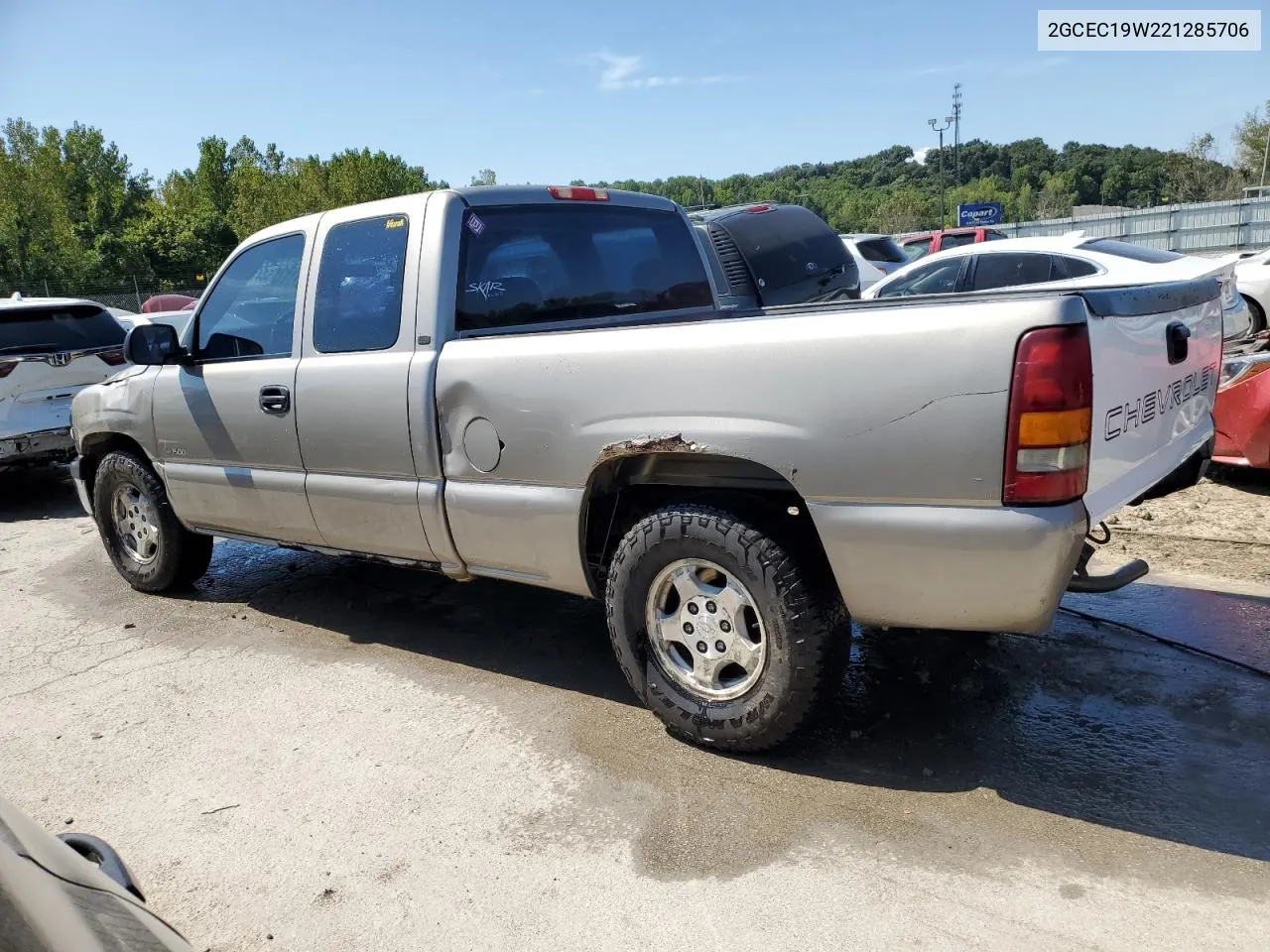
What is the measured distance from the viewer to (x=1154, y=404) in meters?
3.14

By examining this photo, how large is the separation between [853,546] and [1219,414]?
4.29 m

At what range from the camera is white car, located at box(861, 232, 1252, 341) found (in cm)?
866

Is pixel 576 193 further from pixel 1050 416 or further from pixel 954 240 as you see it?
pixel 954 240

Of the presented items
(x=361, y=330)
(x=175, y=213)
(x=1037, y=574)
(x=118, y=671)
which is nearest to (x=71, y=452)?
(x=118, y=671)

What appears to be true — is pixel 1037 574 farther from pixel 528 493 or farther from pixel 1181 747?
pixel 528 493

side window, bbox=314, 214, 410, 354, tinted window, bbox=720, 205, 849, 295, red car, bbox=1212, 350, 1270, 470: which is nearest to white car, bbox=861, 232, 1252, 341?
tinted window, bbox=720, 205, 849, 295

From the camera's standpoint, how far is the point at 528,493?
3611 millimetres

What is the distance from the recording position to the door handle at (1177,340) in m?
3.17

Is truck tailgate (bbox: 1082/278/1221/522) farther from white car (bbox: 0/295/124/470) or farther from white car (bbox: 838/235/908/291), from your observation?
white car (bbox: 838/235/908/291)

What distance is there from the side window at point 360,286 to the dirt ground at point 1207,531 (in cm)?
355

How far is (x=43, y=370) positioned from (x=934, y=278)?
8347 millimetres

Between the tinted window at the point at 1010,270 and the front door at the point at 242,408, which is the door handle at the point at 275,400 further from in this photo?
the tinted window at the point at 1010,270

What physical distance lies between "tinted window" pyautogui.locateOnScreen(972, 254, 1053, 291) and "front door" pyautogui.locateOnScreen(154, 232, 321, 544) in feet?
21.9

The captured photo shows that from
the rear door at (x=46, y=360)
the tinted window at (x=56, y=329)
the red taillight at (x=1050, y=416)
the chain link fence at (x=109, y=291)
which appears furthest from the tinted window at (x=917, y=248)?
the chain link fence at (x=109, y=291)
